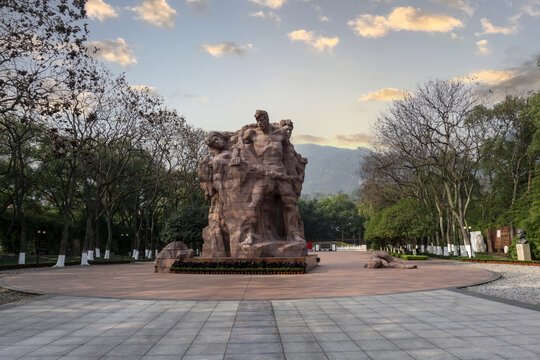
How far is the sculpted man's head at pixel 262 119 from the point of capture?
19812mm

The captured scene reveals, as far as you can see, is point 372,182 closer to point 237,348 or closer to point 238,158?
point 238,158

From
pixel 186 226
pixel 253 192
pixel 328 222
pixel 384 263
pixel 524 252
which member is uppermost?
pixel 328 222

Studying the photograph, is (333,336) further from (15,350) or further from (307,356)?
(15,350)

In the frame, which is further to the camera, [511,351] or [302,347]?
[302,347]

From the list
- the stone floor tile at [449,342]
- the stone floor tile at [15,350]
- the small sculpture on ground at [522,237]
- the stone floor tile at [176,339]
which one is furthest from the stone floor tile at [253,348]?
the small sculpture on ground at [522,237]

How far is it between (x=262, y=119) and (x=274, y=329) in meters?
14.7

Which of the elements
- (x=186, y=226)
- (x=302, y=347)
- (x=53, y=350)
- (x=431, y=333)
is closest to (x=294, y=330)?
(x=302, y=347)

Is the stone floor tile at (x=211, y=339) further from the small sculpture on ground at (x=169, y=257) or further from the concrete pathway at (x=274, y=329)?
the small sculpture on ground at (x=169, y=257)

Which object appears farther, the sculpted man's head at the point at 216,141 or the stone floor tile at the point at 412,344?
the sculpted man's head at the point at 216,141

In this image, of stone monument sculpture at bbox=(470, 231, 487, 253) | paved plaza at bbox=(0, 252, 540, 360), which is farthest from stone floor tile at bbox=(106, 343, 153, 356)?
stone monument sculpture at bbox=(470, 231, 487, 253)

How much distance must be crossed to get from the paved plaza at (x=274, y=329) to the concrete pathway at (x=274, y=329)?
0.05ft

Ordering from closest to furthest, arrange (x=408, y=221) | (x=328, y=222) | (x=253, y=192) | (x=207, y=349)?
(x=207, y=349) → (x=253, y=192) → (x=408, y=221) → (x=328, y=222)

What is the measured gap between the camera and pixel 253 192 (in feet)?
62.0

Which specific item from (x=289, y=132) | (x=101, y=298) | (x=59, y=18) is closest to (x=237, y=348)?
(x=101, y=298)
